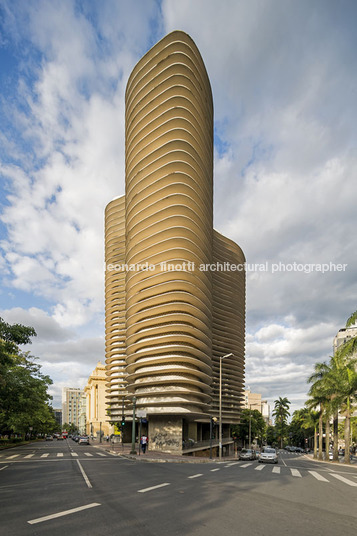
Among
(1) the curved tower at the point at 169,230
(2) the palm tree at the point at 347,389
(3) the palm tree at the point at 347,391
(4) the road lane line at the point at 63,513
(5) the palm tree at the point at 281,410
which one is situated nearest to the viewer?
(4) the road lane line at the point at 63,513

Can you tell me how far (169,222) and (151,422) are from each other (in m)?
26.7

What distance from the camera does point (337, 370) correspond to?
50.2 m

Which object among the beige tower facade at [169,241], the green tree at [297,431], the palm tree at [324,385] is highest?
the beige tower facade at [169,241]

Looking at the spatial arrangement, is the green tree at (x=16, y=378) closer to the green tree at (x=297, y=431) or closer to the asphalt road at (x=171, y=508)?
the asphalt road at (x=171, y=508)

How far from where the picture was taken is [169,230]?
2194 inches

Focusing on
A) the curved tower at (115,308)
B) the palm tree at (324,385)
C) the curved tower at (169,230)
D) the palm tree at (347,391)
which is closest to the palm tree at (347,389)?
the palm tree at (347,391)

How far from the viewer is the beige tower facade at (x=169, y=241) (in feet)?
171

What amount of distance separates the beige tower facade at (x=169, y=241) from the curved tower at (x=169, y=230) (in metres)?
0.15

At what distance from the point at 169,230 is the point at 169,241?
1567 mm

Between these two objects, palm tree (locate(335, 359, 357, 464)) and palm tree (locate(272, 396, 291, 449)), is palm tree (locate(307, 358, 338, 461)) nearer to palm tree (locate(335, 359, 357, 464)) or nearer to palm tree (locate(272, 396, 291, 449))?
palm tree (locate(335, 359, 357, 464))

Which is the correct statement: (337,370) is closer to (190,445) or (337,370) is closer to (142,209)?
(190,445)

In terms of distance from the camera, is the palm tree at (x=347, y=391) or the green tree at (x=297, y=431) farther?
the green tree at (x=297, y=431)

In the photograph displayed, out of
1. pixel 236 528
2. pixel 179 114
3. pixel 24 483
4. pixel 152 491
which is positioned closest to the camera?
pixel 236 528

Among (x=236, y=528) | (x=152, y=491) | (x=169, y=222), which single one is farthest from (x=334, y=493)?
(x=169, y=222)
